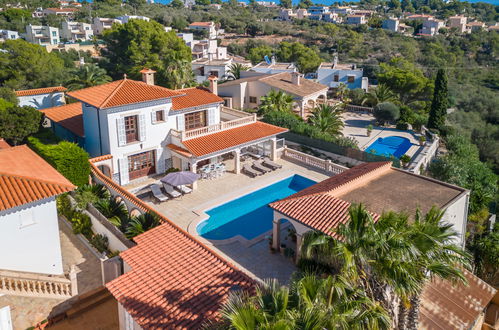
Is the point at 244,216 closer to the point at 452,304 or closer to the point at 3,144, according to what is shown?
the point at 452,304

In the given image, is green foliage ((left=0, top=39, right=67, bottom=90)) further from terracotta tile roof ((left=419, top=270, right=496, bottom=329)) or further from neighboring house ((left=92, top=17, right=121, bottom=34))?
neighboring house ((left=92, top=17, right=121, bottom=34))

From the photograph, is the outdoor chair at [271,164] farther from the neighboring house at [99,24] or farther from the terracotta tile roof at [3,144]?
the neighboring house at [99,24]

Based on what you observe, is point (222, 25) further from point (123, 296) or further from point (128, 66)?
point (123, 296)

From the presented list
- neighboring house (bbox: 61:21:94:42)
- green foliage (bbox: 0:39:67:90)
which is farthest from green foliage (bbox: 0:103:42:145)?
neighboring house (bbox: 61:21:94:42)

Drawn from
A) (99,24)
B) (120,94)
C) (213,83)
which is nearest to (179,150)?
(120,94)

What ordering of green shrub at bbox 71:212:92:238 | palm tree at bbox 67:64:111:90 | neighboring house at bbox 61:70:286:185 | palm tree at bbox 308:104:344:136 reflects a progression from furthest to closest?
palm tree at bbox 67:64:111:90, palm tree at bbox 308:104:344:136, neighboring house at bbox 61:70:286:185, green shrub at bbox 71:212:92:238

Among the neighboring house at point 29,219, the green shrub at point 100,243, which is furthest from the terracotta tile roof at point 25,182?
the green shrub at point 100,243
